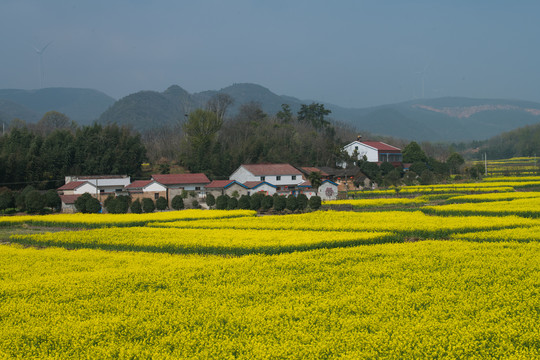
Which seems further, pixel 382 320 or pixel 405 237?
pixel 405 237

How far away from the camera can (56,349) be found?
10320mm

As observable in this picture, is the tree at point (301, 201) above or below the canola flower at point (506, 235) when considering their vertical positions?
above

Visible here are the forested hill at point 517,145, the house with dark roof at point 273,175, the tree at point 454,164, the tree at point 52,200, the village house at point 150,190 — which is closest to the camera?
the tree at point 52,200

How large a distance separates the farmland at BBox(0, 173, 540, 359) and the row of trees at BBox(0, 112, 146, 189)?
29531 millimetres

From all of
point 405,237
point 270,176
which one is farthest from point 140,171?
point 405,237

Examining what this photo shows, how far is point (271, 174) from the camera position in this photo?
193ft

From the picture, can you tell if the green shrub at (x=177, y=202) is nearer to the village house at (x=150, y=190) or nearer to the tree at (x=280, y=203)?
the village house at (x=150, y=190)

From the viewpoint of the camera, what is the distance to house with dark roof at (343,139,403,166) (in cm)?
7556

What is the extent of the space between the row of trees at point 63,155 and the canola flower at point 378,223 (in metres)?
26.9

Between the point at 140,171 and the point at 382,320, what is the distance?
57.3 metres

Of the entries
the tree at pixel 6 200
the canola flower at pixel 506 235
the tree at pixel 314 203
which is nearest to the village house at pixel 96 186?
the tree at pixel 6 200

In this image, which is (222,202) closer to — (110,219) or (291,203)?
(291,203)

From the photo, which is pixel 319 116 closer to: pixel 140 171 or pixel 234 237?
pixel 140 171

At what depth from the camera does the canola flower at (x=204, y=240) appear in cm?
2133
